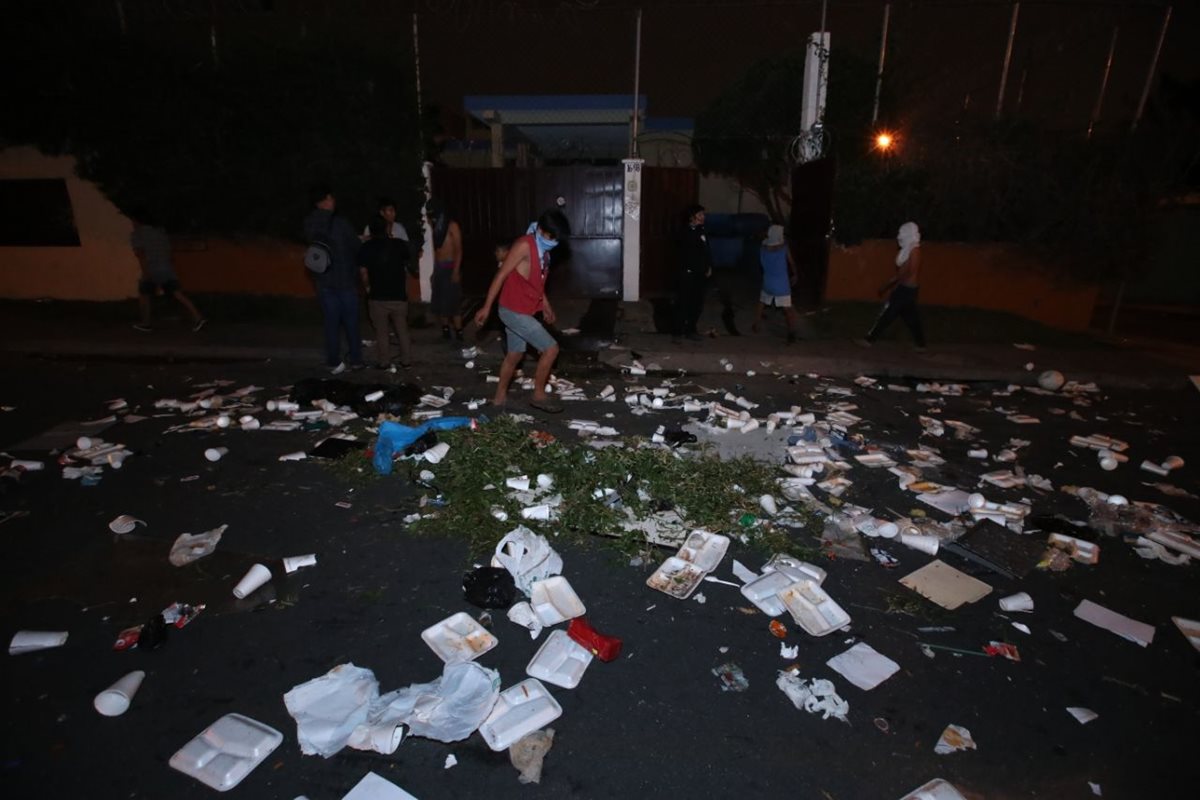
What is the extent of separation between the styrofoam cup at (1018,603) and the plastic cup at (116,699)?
3972mm

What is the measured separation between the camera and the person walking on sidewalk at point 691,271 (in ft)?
26.7

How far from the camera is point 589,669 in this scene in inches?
109

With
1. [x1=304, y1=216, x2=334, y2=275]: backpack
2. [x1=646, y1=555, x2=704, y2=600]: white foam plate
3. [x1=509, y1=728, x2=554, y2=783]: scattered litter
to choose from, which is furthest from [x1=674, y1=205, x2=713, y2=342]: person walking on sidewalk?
[x1=509, y1=728, x2=554, y2=783]: scattered litter

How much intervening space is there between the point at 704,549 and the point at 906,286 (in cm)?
571

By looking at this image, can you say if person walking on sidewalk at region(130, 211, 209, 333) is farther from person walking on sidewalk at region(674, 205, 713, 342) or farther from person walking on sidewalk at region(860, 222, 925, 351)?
person walking on sidewalk at region(860, 222, 925, 351)

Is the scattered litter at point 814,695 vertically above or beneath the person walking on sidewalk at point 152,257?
beneath

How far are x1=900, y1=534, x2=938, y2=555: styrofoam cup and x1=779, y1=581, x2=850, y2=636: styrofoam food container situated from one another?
2.84 feet

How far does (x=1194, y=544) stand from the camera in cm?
379

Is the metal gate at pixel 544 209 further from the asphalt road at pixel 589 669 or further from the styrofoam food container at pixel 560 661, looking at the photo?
the styrofoam food container at pixel 560 661

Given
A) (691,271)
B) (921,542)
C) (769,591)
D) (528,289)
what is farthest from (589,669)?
(691,271)

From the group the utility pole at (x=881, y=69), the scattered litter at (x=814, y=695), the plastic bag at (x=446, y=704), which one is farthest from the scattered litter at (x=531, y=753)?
the utility pole at (x=881, y=69)

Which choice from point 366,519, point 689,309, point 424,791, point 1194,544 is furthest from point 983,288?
point 424,791

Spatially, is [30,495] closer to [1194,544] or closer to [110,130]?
[1194,544]

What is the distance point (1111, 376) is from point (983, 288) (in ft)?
11.9
